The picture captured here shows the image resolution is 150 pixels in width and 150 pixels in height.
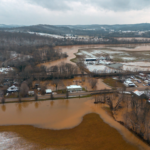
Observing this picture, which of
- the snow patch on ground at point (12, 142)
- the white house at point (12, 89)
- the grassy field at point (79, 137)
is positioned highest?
the white house at point (12, 89)

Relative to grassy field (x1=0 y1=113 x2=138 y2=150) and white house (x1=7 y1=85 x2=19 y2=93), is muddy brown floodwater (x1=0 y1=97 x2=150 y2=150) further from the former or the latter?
white house (x1=7 y1=85 x2=19 y2=93)

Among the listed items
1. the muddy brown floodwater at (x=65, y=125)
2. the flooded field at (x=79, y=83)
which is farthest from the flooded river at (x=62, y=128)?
the flooded field at (x=79, y=83)

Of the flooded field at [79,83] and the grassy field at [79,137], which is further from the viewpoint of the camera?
the flooded field at [79,83]

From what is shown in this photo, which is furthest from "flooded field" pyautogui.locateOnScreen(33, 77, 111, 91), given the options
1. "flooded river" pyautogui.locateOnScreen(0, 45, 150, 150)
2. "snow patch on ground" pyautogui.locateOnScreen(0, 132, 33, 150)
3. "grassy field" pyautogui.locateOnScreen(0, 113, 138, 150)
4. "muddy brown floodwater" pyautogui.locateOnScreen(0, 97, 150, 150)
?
"snow patch on ground" pyautogui.locateOnScreen(0, 132, 33, 150)

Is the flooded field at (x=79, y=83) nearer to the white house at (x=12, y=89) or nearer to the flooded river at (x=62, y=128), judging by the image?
the white house at (x=12, y=89)

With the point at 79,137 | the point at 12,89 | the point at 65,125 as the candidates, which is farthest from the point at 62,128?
the point at 12,89

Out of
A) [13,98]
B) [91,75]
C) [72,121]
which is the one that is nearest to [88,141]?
[72,121]

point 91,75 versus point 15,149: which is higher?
point 91,75

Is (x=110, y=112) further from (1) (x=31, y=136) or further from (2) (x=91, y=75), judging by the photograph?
(2) (x=91, y=75)
